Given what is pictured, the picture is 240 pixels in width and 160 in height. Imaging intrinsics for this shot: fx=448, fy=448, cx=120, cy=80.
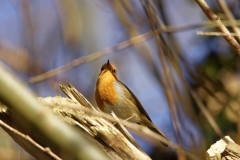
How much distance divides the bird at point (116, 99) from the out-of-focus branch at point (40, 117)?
3.12 meters

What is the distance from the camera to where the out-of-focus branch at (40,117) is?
0.92m

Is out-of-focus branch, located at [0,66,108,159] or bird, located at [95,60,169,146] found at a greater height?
bird, located at [95,60,169,146]

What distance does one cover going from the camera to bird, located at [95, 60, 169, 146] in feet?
13.7

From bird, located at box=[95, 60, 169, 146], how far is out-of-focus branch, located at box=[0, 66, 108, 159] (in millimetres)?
3122

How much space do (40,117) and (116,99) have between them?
3.41m

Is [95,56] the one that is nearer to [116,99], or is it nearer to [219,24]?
[219,24]

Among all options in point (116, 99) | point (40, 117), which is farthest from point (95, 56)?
point (116, 99)

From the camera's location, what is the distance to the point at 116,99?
4.35 m

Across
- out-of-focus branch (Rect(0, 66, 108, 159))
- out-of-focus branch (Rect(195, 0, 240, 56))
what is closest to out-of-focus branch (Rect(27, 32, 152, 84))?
out-of-focus branch (Rect(195, 0, 240, 56))

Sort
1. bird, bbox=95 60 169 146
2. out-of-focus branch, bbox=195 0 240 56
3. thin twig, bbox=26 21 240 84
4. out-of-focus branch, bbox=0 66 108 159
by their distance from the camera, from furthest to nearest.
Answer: bird, bbox=95 60 169 146 < out-of-focus branch, bbox=195 0 240 56 < thin twig, bbox=26 21 240 84 < out-of-focus branch, bbox=0 66 108 159

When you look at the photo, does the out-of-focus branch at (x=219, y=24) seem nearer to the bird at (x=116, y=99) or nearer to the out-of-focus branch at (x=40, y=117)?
the out-of-focus branch at (x=40, y=117)

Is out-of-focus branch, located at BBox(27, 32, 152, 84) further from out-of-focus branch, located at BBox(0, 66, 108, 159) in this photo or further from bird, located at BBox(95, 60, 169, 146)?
bird, located at BBox(95, 60, 169, 146)

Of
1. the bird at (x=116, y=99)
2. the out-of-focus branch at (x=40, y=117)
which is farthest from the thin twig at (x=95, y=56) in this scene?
the bird at (x=116, y=99)

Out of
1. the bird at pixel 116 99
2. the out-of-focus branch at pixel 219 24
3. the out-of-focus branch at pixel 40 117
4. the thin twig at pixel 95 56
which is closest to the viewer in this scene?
the out-of-focus branch at pixel 40 117
